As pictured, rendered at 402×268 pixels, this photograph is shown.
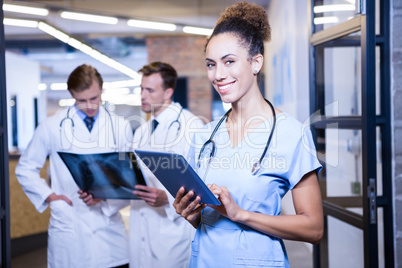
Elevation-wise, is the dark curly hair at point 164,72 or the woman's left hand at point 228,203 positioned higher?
the dark curly hair at point 164,72

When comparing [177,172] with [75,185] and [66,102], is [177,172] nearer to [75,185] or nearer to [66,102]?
[75,185]

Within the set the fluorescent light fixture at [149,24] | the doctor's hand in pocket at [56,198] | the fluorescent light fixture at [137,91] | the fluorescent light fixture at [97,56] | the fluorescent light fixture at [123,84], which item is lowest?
the doctor's hand in pocket at [56,198]

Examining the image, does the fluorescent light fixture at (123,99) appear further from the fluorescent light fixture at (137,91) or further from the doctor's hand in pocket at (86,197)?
the doctor's hand in pocket at (86,197)

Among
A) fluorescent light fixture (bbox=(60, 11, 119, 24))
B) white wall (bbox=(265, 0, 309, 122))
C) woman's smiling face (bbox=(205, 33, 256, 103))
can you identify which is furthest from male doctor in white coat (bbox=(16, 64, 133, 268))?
white wall (bbox=(265, 0, 309, 122))

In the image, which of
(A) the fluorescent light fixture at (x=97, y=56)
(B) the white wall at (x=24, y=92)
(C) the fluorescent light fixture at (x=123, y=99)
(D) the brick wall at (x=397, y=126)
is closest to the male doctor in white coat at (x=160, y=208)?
(C) the fluorescent light fixture at (x=123, y=99)

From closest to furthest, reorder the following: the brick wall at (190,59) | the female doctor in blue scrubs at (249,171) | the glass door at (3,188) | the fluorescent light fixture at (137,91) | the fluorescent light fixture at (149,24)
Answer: the female doctor in blue scrubs at (249,171)
the glass door at (3,188)
the fluorescent light fixture at (137,91)
the fluorescent light fixture at (149,24)
the brick wall at (190,59)

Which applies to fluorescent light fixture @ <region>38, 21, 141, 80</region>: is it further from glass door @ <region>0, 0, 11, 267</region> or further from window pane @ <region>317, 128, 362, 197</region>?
window pane @ <region>317, 128, 362, 197</region>

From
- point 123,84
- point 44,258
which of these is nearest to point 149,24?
point 123,84

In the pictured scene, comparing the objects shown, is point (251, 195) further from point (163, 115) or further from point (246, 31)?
point (163, 115)

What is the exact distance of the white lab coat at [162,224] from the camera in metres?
2.38

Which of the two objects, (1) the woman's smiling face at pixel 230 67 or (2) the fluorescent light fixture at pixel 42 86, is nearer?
(1) the woman's smiling face at pixel 230 67

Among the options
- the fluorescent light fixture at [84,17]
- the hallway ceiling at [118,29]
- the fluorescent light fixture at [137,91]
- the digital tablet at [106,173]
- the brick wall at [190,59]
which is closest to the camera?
the digital tablet at [106,173]

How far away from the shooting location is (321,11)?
2.49 m

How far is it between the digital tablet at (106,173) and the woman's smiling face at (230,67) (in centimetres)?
91
